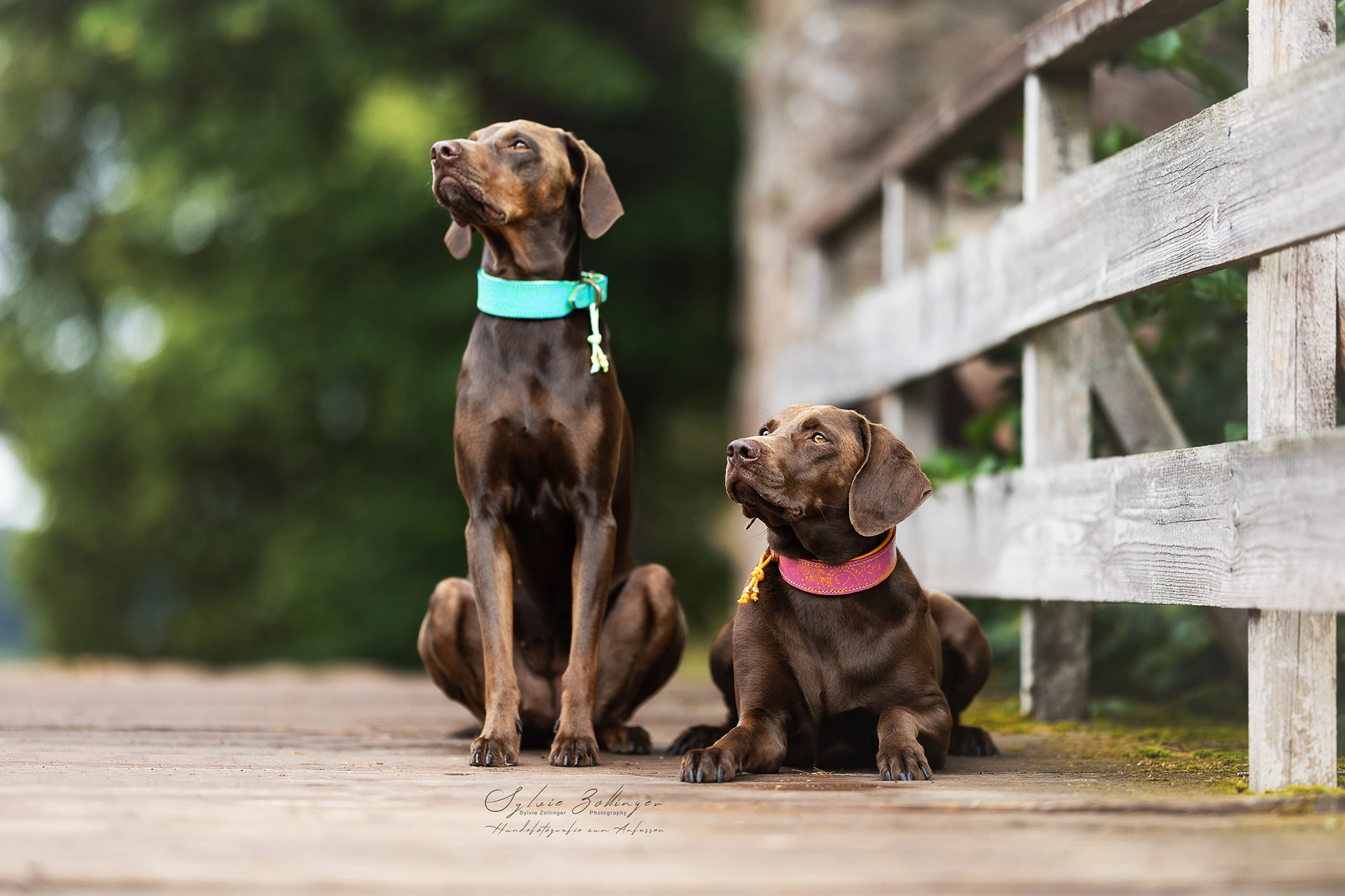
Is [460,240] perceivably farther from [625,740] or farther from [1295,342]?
[1295,342]

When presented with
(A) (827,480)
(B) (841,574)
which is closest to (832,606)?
(B) (841,574)

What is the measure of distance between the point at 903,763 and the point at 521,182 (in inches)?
70.4

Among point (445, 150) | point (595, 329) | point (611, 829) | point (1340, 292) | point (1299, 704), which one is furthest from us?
point (595, 329)

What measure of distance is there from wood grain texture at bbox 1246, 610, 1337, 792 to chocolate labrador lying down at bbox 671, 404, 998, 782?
2.41 feet

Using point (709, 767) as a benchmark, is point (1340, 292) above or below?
above

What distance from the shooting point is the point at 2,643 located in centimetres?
3048

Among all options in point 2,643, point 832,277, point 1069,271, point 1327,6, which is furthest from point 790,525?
point 2,643

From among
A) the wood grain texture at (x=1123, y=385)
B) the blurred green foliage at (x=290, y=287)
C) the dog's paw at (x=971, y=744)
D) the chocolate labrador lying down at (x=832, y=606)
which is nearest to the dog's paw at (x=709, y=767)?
the chocolate labrador lying down at (x=832, y=606)

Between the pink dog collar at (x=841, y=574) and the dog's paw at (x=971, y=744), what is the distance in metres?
0.54

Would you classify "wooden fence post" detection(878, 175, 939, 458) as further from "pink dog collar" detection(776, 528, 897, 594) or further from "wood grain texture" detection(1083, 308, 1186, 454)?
"pink dog collar" detection(776, 528, 897, 594)

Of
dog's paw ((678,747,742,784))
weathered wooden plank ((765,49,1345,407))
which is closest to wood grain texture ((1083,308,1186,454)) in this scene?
weathered wooden plank ((765,49,1345,407))

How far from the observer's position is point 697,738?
347cm

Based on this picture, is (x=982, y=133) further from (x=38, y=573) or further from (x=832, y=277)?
(x=38, y=573)

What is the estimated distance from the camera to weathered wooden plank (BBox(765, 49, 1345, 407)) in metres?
2.47
